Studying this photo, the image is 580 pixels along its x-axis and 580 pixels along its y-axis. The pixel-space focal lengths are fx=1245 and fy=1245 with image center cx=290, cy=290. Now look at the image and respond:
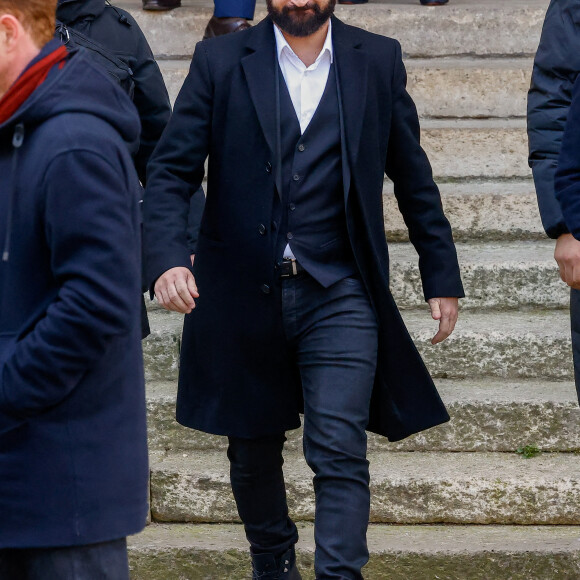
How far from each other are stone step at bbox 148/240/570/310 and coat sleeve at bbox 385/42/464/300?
1337 mm

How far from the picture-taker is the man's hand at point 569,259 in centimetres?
320

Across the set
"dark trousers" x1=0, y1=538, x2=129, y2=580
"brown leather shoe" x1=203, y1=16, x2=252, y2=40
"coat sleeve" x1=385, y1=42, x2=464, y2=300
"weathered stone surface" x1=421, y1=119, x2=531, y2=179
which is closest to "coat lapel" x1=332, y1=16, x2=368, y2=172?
"coat sleeve" x1=385, y1=42, x2=464, y2=300

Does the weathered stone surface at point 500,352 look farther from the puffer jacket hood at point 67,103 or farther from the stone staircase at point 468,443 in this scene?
the puffer jacket hood at point 67,103

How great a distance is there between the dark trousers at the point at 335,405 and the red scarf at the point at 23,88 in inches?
53.9

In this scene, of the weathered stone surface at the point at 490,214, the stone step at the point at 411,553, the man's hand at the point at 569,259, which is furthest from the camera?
the weathered stone surface at the point at 490,214

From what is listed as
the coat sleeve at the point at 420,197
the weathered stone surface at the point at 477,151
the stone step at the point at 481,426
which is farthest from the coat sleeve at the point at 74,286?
the weathered stone surface at the point at 477,151

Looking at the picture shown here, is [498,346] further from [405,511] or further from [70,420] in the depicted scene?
[70,420]

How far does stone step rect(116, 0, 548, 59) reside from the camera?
21.1 feet

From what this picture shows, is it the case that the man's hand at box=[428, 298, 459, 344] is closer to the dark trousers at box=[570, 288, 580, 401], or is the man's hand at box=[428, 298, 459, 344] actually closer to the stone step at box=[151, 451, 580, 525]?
the dark trousers at box=[570, 288, 580, 401]

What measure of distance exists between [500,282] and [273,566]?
1714 millimetres

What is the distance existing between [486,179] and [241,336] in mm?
2387

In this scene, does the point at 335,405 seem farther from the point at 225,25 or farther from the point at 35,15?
the point at 225,25

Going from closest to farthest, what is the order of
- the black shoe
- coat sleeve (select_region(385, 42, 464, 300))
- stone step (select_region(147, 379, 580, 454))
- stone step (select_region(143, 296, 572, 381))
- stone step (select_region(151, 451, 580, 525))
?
coat sleeve (select_region(385, 42, 464, 300)) → the black shoe → stone step (select_region(151, 451, 580, 525)) → stone step (select_region(147, 379, 580, 454)) → stone step (select_region(143, 296, 572, 381))

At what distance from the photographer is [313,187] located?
3383mm
